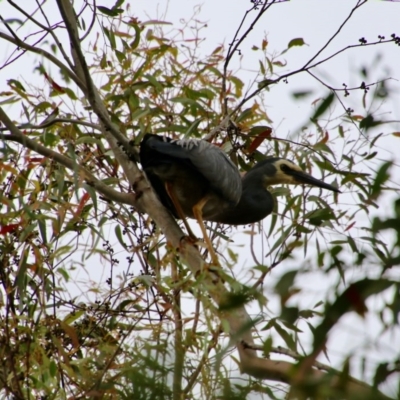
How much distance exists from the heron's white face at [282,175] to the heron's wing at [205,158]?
0.48 metres

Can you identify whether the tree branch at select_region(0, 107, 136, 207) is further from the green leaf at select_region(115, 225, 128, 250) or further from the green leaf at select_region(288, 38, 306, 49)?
the green leaf at select_region(288, 38, 306, 49)

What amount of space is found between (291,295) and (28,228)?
1608mm

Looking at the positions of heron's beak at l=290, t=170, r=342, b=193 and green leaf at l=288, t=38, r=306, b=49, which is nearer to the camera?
green leaf at l=288, t=38, r=306, b=49

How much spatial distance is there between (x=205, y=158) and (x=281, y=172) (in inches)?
32.1

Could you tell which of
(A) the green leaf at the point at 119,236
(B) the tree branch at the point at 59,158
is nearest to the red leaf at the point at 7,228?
(B) the tree branch at the point at 59,158

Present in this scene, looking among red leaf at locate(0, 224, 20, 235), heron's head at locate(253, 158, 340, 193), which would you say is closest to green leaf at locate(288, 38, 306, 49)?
heron's head at locate(253, 158, 340, 193)

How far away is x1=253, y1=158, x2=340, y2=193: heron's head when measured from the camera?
3637 millimetres

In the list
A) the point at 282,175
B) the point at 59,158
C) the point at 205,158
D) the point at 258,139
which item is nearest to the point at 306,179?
the point at 282,175

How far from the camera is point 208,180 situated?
10.3ft

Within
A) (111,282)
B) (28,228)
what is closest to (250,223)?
(111,282)

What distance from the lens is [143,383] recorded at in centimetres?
144

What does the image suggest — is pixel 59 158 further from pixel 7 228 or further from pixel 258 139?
pixel 258 139

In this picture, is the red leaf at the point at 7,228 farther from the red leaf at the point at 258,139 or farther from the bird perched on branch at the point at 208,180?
the red leaf at the point at 258,139

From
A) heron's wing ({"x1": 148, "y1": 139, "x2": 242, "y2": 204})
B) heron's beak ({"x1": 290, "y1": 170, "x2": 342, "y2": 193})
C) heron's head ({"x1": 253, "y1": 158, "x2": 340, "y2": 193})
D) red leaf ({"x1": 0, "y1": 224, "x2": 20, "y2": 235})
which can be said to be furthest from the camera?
heron's head ({"x1": 253, "y1": 158, "x2": 340, "y2": 193})
